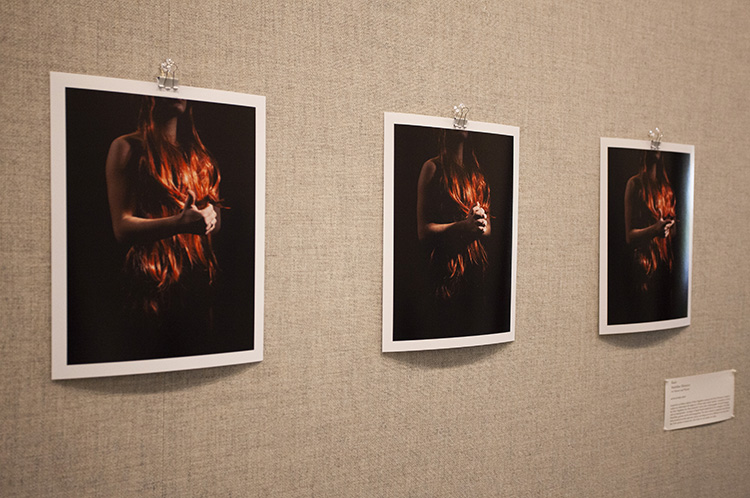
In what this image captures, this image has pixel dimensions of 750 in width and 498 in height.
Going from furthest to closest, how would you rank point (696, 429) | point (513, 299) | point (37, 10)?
1. point (696, 429)
2. point (513, 299)
3. point (37, 10)

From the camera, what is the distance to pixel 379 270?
1.13 m

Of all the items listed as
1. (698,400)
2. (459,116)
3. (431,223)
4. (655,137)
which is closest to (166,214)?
(431,223)

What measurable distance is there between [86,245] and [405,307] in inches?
24.3

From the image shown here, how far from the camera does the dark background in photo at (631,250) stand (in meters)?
1.40

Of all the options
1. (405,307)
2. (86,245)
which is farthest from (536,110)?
(86,245)

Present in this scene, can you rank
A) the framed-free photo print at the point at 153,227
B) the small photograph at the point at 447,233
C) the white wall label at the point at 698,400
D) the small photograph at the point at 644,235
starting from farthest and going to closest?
the white wall label at the point at 698,400
the small photograph at the point at 644,235
the small photograph at the point at 447,233
the framed-free photo print at the point at 153,227

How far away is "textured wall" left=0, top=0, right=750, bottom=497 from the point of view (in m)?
0.89

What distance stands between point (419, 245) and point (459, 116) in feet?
1.01

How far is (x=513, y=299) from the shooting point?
1.27m

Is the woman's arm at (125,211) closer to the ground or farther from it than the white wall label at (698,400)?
farther from it

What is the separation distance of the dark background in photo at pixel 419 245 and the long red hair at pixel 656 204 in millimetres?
463

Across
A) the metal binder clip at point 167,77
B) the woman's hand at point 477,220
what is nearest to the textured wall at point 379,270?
the metal binder clip at point 167,77

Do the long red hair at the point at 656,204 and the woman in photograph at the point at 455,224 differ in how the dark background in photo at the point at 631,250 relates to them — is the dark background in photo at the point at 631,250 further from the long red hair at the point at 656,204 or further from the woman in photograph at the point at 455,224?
the woman in photograph at the point at 455,224

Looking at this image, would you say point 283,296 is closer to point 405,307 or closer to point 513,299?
point 405,307
